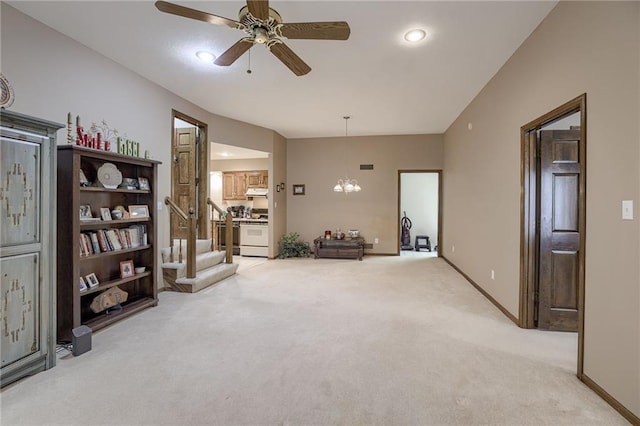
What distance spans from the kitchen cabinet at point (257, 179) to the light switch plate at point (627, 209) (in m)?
7.04

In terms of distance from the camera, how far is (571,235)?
297 centimetres

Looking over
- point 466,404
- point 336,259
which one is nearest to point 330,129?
point 336,259

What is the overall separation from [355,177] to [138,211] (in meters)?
5.07

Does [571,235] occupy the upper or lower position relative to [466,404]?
upper

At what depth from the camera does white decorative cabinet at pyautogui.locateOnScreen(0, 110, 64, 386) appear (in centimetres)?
203

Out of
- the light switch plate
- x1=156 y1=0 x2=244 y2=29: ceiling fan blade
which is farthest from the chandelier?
the light switch plate

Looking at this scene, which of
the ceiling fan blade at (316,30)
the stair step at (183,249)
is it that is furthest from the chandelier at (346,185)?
the ceiling fan blade at (316,30)

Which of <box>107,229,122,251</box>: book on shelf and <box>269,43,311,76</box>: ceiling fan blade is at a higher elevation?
<box>269,43,311,76</box>: ceiling fan blade

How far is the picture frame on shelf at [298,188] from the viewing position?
25.4 feet

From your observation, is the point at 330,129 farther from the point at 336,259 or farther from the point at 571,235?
the point at 571,235

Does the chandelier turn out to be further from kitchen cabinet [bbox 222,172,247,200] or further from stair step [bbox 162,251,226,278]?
stair step [bbox 162,251,226,278]

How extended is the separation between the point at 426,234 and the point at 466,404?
758cm

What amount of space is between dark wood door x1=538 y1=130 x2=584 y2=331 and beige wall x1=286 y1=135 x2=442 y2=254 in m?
4.25

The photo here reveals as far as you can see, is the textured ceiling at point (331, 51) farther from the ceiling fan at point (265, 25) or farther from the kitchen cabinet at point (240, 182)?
the kitchen cabinet at point (240, 182)
